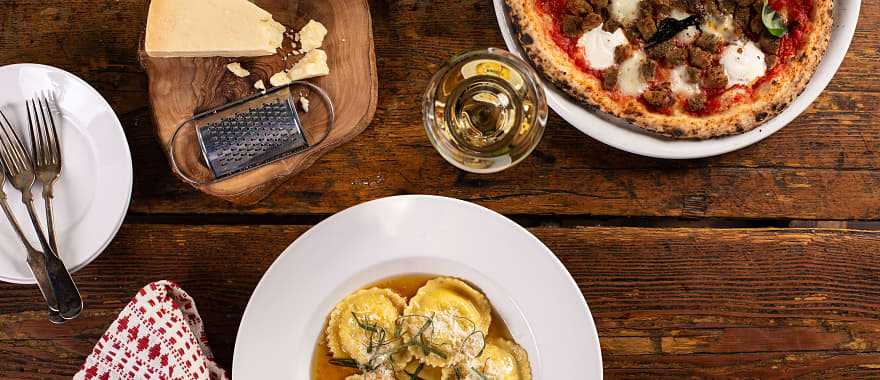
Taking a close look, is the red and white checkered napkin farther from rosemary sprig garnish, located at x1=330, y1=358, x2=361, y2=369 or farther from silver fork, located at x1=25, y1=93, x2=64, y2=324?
rosemary sprig garnish, located at x1=330, y1=358, x2=361, y2=369

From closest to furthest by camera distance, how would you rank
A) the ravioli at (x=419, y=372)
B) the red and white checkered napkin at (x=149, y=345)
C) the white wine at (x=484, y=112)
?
the white wine at (x=484, y=112) → the red and white checkered napkin at (x=149, y=345) → the ravioli at (x=419, y=372)

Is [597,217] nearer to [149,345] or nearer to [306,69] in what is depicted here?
[306,69]

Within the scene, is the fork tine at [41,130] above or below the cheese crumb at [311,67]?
below

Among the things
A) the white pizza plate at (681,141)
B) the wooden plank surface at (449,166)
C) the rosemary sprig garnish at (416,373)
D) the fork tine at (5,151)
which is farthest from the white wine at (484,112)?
the fork tine at (5,151)

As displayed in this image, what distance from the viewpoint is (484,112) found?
7.23 ft

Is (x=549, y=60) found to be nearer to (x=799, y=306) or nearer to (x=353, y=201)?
(x=353, y=201)

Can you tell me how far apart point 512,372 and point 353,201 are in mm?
747

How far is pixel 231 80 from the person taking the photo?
2.25 meters

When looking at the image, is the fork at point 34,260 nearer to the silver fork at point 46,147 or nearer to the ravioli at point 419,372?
the silver fork at point 46,147

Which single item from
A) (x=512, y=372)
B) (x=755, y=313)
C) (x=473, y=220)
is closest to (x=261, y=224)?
(x=473, y=220)

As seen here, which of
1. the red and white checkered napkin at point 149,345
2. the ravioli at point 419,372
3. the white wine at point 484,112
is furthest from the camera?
the ravioli at point 419,372

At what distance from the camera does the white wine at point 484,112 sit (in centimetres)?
214

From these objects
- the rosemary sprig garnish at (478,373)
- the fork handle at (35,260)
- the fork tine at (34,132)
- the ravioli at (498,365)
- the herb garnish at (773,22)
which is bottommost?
the fork handle at (35,260)

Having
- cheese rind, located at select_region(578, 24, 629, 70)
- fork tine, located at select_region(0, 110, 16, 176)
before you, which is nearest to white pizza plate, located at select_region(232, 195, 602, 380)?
cheese rind, located at select_region(578, 24, 629, 70)
